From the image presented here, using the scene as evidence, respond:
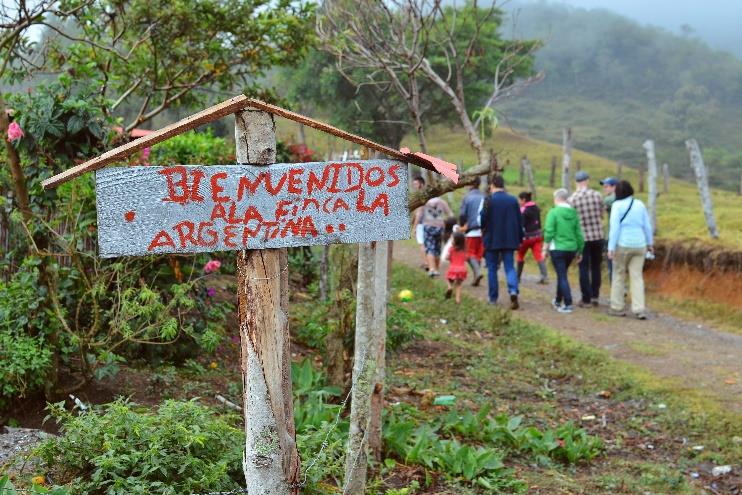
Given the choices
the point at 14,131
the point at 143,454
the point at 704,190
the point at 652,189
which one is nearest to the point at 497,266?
the point at 704,190

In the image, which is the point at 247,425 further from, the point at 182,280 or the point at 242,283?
the point at 182,280

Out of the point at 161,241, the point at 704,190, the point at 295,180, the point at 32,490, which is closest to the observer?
the point at 161,241

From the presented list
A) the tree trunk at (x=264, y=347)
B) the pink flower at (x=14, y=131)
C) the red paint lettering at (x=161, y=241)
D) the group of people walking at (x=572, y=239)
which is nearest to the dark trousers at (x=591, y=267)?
the group of people walking at (x=572, y=239)

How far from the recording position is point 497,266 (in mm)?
11125

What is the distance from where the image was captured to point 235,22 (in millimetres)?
8414

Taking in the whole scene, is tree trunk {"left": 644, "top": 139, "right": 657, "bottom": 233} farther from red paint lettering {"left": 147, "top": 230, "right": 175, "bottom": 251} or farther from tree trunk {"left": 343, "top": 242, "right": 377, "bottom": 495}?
red paint lettering {"left": 147, "top": 230, "right": 175, "bottom": 251}

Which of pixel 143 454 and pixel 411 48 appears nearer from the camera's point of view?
pixel 143 454

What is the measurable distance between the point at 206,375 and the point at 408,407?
1.53 metres

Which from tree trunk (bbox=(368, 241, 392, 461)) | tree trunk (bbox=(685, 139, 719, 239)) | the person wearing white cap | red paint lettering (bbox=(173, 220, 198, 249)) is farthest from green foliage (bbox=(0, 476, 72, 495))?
tree trunk (bbox=(685, 139, 719, 239))

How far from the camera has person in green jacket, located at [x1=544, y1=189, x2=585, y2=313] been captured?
10.8 metres

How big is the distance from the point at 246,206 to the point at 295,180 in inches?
7.9

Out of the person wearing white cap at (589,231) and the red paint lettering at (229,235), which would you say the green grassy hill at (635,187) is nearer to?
the person wearing white cap at (589,231)

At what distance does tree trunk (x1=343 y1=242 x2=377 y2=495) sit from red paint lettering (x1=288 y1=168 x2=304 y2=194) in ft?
4.71

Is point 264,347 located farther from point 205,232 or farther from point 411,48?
point 411,48
